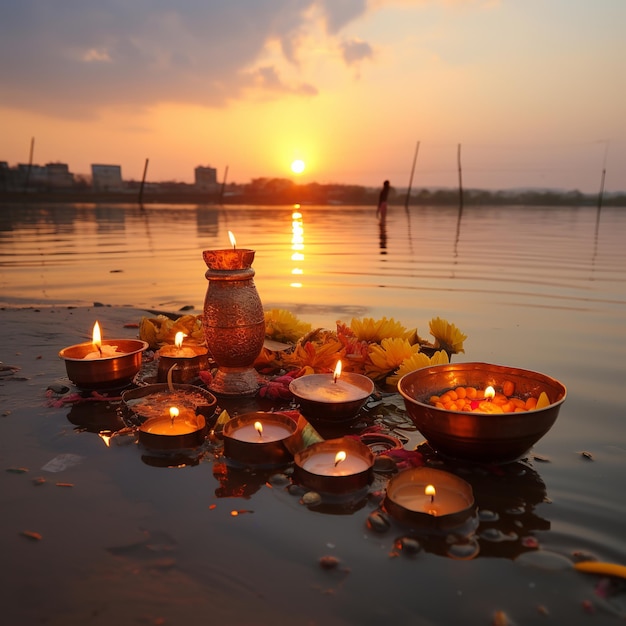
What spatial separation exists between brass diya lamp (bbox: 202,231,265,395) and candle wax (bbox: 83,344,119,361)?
77 cm

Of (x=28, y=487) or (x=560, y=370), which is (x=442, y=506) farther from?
(x=560, y=370)

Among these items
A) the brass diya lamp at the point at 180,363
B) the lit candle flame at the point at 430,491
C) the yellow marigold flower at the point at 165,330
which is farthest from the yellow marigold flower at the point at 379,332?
the lit candle flame at the point at 430,491

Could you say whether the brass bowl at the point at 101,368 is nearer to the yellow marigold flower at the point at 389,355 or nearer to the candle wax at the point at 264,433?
the candle wax at the point at 264,433

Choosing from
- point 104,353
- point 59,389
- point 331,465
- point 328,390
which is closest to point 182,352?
point 104,353

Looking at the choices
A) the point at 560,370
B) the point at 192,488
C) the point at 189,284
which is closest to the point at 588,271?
the point at 560,370

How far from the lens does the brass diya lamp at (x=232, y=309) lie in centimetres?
355

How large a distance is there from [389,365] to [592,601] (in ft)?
7.22

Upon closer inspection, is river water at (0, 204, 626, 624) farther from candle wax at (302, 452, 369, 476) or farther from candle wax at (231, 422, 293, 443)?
candle wax at (231, 422, 293, 443)

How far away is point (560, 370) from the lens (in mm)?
4555

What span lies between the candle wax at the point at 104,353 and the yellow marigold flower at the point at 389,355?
1895mm

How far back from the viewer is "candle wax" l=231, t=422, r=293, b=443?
282 centimetres

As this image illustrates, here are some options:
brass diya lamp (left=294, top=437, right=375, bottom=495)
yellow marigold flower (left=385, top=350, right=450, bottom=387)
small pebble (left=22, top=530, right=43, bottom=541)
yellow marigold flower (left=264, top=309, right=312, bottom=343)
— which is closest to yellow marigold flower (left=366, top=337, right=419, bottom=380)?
yellow marigold flower (left=385, top=350, right=450, bottom=387)

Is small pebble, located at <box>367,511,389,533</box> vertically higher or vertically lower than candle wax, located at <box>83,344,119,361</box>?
Result: lower

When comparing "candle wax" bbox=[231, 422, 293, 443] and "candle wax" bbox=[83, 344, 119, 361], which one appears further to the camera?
"candle wax" bbox=[83, 344, 119, 361]
